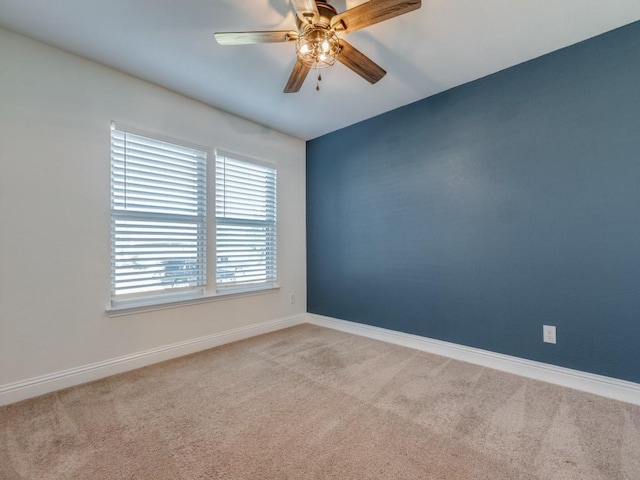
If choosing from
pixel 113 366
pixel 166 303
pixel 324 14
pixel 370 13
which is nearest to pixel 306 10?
pixel 324 14

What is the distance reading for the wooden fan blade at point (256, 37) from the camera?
1640 millimetres

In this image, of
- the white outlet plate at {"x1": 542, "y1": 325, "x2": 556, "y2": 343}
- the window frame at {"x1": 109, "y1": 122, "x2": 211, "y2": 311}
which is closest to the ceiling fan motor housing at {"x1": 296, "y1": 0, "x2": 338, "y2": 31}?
the window frame at {"x1": 109, "y1": 122, "x2": 211, "y2": 311}

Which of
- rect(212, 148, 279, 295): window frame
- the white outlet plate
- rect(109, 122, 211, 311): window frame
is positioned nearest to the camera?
the white outlet plate

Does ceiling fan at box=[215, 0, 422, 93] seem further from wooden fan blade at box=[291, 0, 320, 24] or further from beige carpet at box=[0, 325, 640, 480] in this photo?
beige carpet at box=[0, 325, 640, 480]

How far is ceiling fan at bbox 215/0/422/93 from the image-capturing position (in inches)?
57.2

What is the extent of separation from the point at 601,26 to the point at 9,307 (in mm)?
4437

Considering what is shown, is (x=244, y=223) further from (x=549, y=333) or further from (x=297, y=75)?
(x=549, y=333)

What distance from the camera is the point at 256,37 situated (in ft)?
5.51

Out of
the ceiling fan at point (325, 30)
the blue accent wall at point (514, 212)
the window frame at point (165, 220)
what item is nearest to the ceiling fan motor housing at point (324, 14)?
the ceiling fan at point (325, 30)

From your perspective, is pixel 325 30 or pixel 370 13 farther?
pixel 325 30

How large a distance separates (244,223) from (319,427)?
225cm

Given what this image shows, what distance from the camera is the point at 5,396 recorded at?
1.92 m

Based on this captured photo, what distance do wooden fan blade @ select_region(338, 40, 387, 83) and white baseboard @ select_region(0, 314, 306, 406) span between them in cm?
275

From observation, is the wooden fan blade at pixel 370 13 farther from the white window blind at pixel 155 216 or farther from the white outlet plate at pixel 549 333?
the white outlet plate at pixel 549 333
